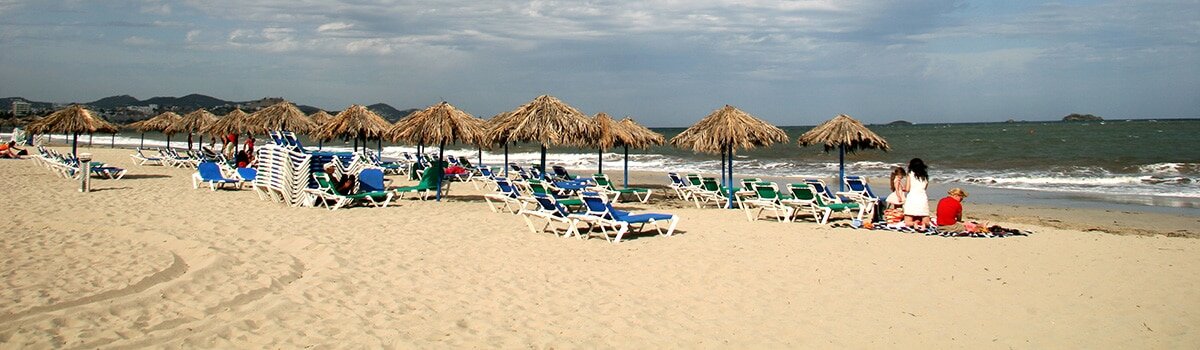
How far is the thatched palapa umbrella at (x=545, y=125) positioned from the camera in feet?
40.5

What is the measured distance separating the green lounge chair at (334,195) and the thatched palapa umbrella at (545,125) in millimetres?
2094

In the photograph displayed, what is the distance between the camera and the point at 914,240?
868cm

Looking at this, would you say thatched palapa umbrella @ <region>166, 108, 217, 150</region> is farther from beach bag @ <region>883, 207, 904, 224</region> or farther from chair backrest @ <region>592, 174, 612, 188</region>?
beach bag @ <region>883, 207, 904, 224</region>

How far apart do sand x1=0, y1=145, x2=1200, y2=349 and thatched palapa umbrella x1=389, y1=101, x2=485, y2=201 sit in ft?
9.04

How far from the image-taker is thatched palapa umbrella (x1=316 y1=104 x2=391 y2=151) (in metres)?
16.6

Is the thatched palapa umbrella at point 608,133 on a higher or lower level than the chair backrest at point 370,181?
higher

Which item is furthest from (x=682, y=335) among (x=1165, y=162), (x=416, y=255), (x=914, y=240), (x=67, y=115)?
(x=1165, y=162)

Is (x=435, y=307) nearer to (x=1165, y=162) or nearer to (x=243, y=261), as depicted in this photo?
(x=243, y=261)

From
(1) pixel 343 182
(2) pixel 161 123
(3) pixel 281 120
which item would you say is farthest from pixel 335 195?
(2) pixel 161 123

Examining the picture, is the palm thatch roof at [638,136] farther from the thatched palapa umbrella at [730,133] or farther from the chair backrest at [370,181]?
the chair backrest at [370,181]

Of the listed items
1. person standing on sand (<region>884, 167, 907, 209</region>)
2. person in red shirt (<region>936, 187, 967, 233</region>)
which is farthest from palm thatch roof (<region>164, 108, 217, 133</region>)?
person in red shirt (<region>936, 187, 967, 233</region>)

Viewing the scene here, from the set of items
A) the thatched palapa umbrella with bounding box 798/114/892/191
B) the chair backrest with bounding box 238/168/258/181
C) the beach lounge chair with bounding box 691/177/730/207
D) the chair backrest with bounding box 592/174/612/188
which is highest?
the thatched palapa umbrella with bounding box 798/114/892/191

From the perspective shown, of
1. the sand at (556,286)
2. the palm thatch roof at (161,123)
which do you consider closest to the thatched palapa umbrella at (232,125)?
the palm thatch roof at (161,123)

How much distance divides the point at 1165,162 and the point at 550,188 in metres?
25.8
